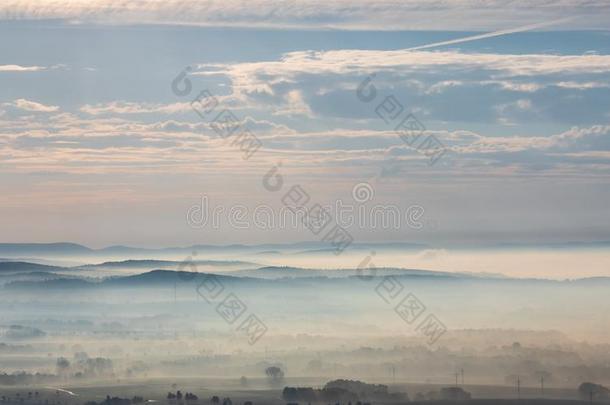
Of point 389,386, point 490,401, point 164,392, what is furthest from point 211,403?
point 490,401

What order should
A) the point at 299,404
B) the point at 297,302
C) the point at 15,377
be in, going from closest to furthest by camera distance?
the point at 299,404 → the point at 15,377 → the point at 297,302

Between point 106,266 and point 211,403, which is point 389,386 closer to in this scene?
point 211,403

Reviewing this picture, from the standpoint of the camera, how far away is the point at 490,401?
255 feet

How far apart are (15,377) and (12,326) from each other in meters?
10.4

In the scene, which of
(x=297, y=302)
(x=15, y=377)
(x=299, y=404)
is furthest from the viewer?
(x=297, y=302)

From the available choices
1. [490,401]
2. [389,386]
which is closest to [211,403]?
[389,386]

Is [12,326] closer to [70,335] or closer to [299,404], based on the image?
[70,335]

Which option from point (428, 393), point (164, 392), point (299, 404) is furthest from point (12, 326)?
point (428, 393)

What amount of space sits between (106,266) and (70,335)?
10284 mm

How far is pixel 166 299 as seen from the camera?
93688 mm

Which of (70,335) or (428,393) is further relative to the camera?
(70,335)

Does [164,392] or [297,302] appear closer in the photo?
[164,392]

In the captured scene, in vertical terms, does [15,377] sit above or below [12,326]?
below

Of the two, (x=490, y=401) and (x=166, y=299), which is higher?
(x=166, y=299)
